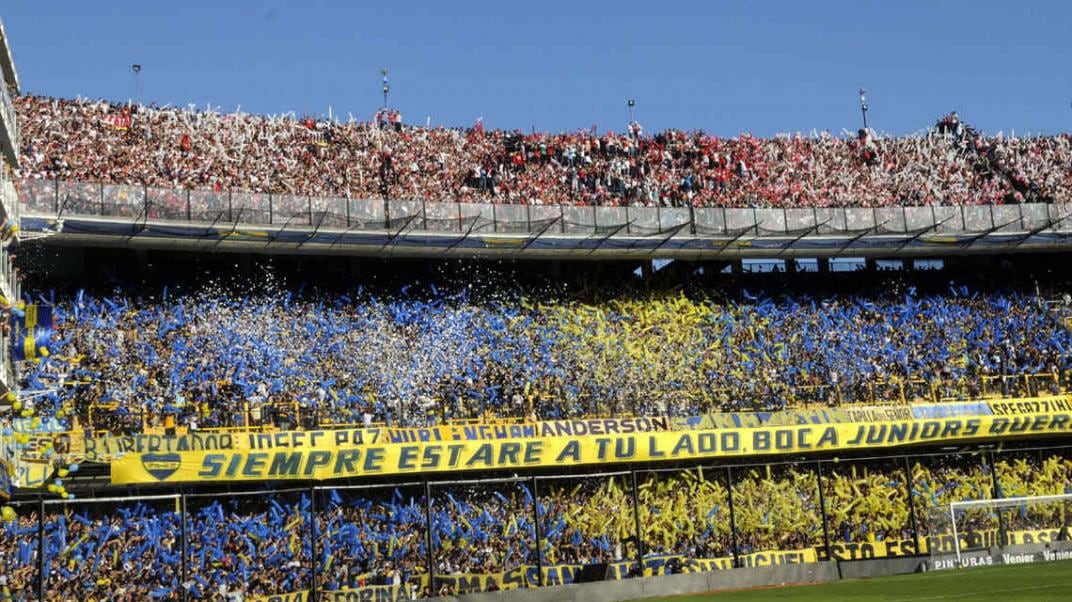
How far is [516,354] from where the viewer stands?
1751 inches

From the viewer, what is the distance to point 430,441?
37438 mm

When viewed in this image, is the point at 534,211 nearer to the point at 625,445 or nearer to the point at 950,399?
the point at 625,445

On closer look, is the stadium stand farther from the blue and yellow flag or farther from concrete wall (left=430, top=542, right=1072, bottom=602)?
concrete wall (left=430, top=542, right=1072, bottom=602)

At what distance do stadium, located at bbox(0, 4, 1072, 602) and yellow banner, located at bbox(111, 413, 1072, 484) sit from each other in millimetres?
100

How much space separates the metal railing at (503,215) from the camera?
4003 cm

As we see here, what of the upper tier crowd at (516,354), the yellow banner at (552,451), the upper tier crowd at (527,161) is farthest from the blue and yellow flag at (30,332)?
the upper tier crowd at (527,161)

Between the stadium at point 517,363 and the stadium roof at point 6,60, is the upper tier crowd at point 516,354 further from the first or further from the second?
the stadium roof at point 6,60

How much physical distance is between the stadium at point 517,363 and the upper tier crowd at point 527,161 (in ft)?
0.67

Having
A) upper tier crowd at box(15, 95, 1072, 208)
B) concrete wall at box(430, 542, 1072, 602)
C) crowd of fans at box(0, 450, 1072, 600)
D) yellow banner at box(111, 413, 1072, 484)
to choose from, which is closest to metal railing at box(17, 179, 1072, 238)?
upper tier crowd at box(15, 95, 1072, 208)

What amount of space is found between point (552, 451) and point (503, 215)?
11189mm

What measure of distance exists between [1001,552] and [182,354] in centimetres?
2495

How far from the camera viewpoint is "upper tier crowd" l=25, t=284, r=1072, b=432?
126 ft

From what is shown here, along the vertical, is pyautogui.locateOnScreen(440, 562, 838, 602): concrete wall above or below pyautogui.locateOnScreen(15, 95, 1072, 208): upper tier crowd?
below

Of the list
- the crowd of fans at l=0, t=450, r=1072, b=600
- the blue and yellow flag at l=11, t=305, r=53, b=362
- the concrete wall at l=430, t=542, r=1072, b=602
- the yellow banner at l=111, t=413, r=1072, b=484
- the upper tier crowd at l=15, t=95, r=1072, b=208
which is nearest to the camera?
the concrete wall at l=430, t=542, r=1072, b=602
